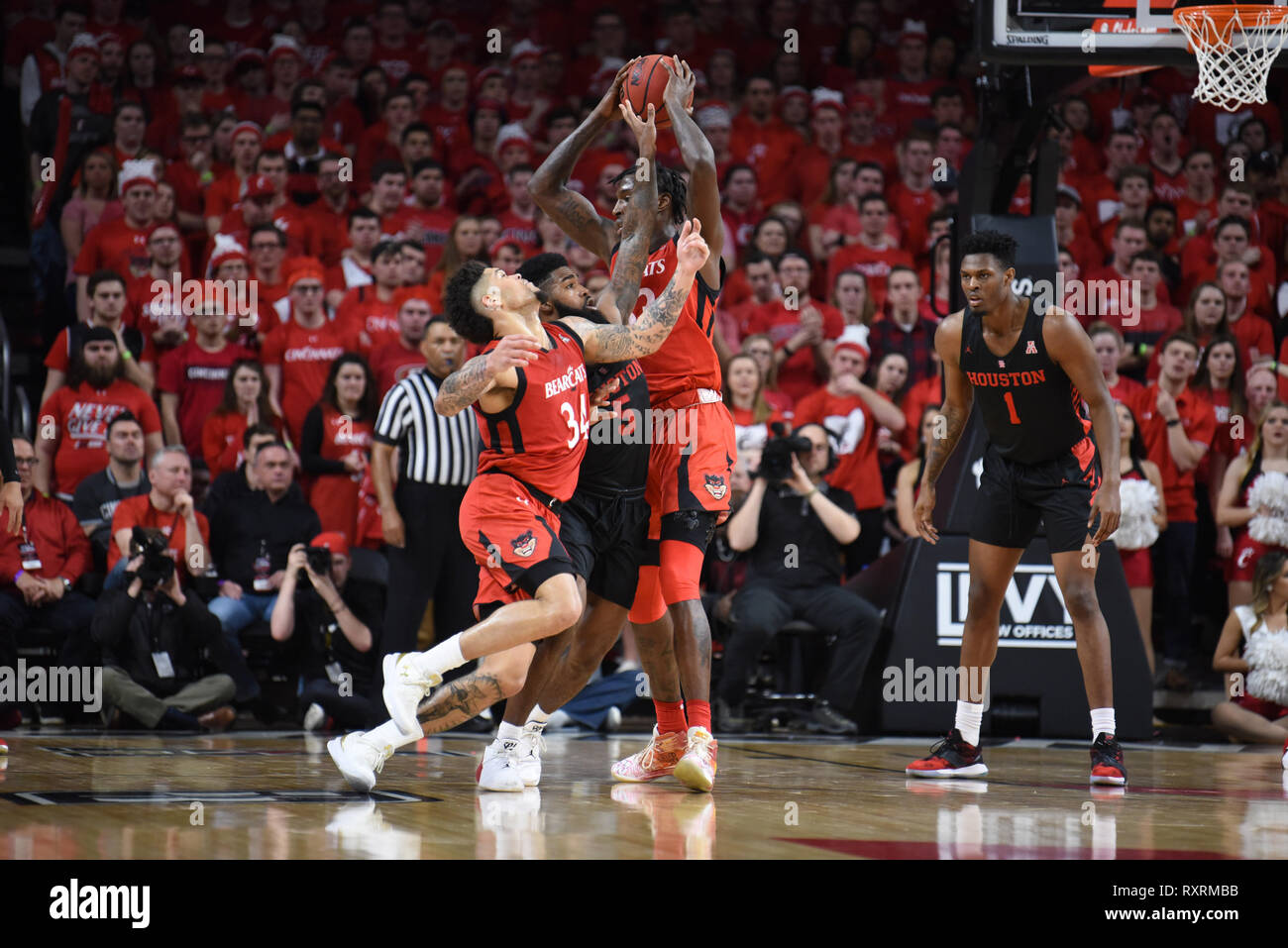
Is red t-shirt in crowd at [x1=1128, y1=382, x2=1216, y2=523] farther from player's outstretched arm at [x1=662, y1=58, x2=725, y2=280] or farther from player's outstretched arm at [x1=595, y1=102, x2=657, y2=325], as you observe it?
player's outstretched arm at [x1=595, y1=102, x2=657, y2=325]

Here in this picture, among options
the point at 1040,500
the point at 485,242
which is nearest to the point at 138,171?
the point at 485,242

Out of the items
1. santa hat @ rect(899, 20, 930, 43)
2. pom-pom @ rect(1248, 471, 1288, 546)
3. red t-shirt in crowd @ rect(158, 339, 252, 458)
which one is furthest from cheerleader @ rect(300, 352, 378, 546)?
santa hat @ rect(899, 20, 930, 43)

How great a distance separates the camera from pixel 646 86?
5871 millimetres

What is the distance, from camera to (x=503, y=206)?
1138 centimetres

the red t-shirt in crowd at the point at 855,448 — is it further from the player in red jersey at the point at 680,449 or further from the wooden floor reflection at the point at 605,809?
the player in red jersey at the point at 680,449

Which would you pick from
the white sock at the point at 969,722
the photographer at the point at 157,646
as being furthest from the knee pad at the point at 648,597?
the photographer at the point at 157,646

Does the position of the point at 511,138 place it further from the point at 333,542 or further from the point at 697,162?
the point at 697,162

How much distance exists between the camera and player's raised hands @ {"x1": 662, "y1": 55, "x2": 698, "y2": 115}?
574 cm

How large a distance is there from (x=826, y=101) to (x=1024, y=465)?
265 inches

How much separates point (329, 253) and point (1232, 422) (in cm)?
632

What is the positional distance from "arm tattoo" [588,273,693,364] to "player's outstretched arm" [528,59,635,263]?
2.44ft

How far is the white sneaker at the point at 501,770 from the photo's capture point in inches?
206
